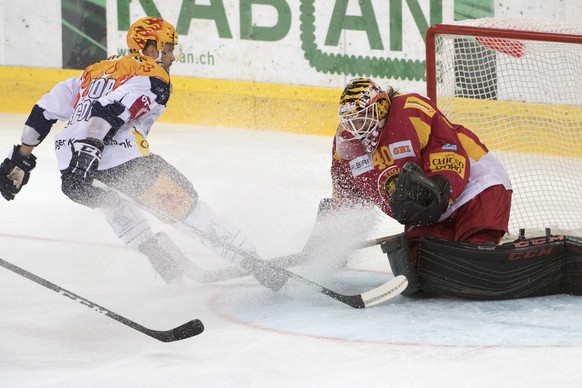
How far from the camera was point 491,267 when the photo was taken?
354 centimetres

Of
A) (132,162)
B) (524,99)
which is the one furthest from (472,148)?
(524,99)

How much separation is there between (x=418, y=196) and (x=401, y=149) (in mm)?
177

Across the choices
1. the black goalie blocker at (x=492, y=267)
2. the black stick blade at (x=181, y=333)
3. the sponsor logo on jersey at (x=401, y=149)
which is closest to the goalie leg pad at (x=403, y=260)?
the black goalie blocker at (x=492, y=267)

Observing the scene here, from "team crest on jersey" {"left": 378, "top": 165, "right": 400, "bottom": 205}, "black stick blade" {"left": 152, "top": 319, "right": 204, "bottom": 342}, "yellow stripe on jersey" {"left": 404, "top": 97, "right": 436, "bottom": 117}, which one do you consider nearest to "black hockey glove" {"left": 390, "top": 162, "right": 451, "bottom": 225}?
"team crest on jersey" {"left": 378, "top": 165, "right": 400, "bottom": 205}

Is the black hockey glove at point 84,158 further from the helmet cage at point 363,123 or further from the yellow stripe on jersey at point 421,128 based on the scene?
the yellow stripe on jersey at point 421,128

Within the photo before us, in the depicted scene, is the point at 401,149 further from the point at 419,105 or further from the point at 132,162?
the point at 132,162

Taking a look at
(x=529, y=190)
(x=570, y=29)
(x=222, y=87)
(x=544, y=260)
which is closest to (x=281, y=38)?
(x=222, y=87)

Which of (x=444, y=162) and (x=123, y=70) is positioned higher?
(x=123, y=70)

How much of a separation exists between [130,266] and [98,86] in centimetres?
75

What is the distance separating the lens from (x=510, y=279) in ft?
11.7

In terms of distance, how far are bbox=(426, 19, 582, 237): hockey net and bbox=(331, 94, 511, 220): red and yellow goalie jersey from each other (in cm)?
70

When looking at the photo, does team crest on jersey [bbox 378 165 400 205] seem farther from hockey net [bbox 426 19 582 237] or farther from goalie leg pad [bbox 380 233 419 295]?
hockey net [bbox 426 19 582 237]

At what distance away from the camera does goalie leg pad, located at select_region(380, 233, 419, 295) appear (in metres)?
3.57

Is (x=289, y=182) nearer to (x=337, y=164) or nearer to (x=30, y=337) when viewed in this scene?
(x=337, y=164)
